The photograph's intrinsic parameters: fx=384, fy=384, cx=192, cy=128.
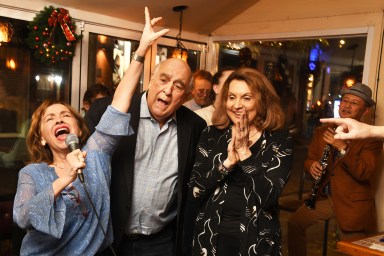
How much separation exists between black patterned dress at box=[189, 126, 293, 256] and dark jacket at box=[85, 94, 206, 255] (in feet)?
0.28

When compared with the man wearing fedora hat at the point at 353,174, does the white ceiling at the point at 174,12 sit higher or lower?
higher

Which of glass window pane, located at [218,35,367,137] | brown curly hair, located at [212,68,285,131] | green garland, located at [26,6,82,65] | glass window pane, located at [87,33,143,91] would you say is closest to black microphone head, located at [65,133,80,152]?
brown curly hair, located at [212,68,285,131]

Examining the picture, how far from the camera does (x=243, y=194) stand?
1.87 metres

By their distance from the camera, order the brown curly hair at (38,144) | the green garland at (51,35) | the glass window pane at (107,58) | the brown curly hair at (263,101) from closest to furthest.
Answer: the brown curly hair at (38,144) → the brown curly hair at (263,101) → the green garland at (51,35) → the glass window pane at (107,58)

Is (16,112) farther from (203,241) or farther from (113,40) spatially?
(203,241)

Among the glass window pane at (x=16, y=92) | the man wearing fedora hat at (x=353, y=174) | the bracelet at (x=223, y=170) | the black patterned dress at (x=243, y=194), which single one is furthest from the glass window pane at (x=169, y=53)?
the bracelet at (x=223, y=170)

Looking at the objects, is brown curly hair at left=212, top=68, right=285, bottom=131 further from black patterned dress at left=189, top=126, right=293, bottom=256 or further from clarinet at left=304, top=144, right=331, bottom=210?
clarinet at left=304, top=144, right=331, bottom=210

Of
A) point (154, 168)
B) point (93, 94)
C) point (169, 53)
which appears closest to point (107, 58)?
point (93, 94)

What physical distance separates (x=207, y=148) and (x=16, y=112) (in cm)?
228

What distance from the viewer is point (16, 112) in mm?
3527

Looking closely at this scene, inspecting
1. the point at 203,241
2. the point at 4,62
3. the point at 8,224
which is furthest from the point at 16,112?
the point at 203,241

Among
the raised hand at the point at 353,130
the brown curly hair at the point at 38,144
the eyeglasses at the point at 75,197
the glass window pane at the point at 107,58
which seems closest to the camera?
the raised hand at the point at 353,130

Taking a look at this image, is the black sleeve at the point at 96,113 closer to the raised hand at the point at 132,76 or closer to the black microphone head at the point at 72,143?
the raised hand at the point at 132,76

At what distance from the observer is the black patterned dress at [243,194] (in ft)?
5.91
